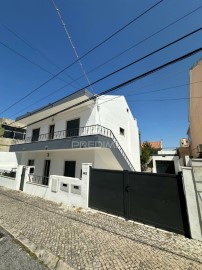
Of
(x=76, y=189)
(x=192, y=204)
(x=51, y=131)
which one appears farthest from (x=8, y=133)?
(x=192, y=204)

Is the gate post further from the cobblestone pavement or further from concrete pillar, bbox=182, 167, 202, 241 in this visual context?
concrete pillar, bbox=182, 167, 202, 241

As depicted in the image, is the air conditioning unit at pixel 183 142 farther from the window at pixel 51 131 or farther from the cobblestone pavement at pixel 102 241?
the cobblestone pavement at pixel 102 241

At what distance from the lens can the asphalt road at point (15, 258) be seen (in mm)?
3077

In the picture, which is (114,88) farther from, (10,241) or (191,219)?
(10,241)

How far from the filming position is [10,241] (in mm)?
4125

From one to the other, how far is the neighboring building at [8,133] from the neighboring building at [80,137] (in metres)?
5.89

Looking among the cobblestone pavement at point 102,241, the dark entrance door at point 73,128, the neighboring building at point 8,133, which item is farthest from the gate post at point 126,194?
the neighboring building at point 8,133

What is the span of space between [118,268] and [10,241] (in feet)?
9.91

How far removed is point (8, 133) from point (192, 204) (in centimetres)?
2284

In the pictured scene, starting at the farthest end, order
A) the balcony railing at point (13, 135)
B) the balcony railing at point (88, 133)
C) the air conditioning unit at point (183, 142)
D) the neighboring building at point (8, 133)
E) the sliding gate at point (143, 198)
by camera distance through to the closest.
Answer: the air conditioning unit at point (183, 142) < the balcony railing at point (13, 135) < the neighboring building at point (8, 133) < the balcony railing at point (88, 133) < the sliding gate at point (143, 198)

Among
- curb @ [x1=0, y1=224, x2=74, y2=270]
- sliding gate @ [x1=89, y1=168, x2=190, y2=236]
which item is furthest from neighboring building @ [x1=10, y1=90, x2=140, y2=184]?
curb @ [x1=0, y1=224, x2=74, y2=270]

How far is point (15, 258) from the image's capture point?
3.36m

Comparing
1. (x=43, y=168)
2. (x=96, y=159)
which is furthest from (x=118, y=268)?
(x=43, y=168)

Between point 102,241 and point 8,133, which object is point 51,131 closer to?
point 8,133
